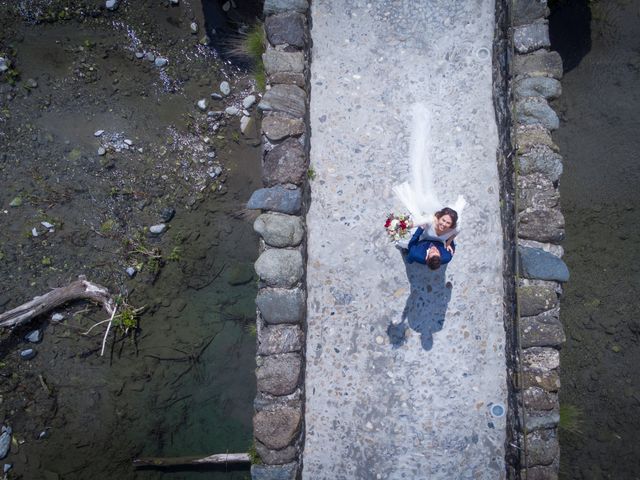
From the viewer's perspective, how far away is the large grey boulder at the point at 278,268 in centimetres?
479

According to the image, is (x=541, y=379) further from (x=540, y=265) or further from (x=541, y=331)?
(x=540, y=265)

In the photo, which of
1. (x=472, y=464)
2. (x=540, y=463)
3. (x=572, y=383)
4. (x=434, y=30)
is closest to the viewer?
(x=540, y=463)

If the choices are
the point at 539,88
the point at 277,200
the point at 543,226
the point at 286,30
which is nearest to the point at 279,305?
the point at 277,200

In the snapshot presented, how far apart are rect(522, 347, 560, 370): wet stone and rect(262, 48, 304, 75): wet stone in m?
3.60

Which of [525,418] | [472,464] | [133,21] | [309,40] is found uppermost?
[133,21]

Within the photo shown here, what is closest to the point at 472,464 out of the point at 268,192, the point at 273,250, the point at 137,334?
the point at 273,250

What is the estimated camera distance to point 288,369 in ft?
15.5

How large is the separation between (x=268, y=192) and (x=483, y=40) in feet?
9.28

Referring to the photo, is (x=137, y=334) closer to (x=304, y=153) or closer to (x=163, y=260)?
(x=163, y=260)

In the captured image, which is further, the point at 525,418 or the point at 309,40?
the point at 309,40

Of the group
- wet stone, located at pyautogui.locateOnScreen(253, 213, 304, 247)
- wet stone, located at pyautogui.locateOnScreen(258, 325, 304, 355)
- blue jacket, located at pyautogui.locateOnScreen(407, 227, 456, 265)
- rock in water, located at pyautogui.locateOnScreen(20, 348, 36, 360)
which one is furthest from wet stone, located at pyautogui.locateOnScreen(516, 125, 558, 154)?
rock in water, located at pyautogui.locateOnScreen(20, 348, 36, 360)

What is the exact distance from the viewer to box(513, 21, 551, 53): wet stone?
16.1 feet

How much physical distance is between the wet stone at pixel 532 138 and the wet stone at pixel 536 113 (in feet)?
0.17

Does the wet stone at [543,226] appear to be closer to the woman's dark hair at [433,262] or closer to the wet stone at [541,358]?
the wet stone at [541,358]
